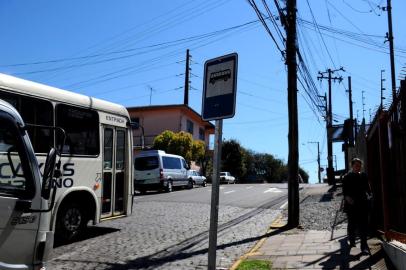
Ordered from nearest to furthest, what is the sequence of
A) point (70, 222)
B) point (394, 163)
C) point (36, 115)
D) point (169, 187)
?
1. point (394, 163)
2. point (36, 115)
3. point (70, 222)
4. point (169, 187)

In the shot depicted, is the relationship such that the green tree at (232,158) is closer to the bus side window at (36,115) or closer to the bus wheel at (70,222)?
the bus wheel at (70,222)

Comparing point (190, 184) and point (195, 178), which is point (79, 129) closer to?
point (190, 184)

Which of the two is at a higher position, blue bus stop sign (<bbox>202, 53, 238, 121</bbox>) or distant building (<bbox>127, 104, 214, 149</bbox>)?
distant building (<bbox>127, 104, 214, 149</bbox>)

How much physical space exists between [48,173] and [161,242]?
6.82 meters

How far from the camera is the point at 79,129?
11234mm

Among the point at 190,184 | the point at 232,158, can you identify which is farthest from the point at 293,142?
the point at 232,158

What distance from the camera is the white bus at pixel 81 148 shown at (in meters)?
9.82

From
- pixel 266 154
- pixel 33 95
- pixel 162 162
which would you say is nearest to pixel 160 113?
pixel 162 162

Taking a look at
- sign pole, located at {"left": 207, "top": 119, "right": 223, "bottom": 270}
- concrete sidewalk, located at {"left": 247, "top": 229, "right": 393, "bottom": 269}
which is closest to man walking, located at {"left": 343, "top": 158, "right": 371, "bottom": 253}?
concrete sidewalk, located at {"left": 247, "top": 229, "right": 393, "bottom": 269}

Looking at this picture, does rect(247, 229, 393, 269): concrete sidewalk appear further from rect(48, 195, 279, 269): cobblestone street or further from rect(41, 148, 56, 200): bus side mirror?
rect(41, 148, 56, 200): bus side mirror

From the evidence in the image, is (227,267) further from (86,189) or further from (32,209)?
(32,209)

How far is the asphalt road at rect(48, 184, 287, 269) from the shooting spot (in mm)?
9305

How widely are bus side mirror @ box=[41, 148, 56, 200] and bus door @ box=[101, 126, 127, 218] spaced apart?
7.14 m

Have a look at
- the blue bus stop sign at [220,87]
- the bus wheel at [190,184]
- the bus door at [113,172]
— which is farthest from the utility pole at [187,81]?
the blue bus stop sign at [220,87]
